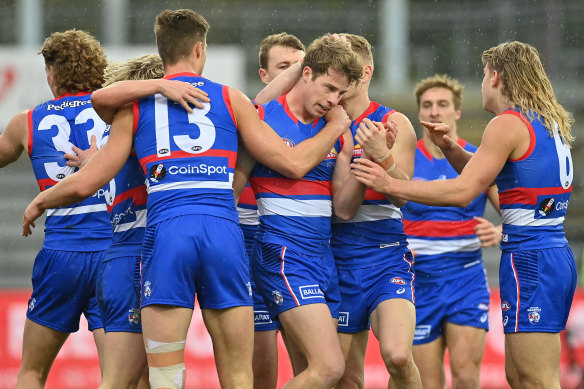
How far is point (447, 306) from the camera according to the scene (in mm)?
7809

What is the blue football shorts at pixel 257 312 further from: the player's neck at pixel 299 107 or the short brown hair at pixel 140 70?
the short brown hair at pixel 140 70

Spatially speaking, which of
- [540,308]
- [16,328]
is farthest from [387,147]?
[16,328]

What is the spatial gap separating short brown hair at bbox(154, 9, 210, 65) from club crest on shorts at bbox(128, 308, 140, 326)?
156 cm

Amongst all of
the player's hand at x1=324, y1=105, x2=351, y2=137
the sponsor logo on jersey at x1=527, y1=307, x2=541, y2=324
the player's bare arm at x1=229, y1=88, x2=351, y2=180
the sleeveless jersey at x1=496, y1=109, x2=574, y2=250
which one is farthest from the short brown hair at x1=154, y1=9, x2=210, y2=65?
the sponsor logo on jersey at x1=527, y1=307, x2=541, y2=324

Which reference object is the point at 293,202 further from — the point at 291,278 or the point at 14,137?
the point at 14,137

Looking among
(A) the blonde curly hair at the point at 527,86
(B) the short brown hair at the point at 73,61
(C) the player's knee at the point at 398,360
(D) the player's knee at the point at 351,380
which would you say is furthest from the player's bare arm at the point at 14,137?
(A) the blonde curly hair at the point at 527,86

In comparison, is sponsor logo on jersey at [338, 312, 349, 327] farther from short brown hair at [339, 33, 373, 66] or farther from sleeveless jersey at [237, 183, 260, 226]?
short brown hair at [339, 33, 373, 66]

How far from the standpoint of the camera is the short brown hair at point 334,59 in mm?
5816

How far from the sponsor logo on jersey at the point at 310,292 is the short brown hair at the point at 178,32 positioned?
162cm

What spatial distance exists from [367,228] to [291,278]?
80 centimetres

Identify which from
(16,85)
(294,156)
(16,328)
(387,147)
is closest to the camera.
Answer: (294,156)

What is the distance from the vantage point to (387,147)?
6039 mm

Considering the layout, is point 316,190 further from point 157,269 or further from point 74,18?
point 74,18

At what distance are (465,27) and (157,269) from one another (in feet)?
44.6
